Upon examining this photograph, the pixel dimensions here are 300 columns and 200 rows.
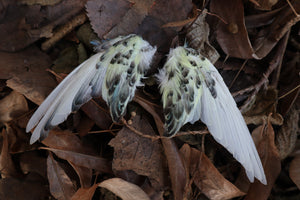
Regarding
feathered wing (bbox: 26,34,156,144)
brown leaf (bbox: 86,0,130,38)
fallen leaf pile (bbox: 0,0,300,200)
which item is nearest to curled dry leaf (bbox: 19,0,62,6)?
fallen leaf pile (bbox: 0,0,300,200)

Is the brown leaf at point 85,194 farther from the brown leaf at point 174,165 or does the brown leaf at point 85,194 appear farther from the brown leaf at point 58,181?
the brown leaf at point 174,165

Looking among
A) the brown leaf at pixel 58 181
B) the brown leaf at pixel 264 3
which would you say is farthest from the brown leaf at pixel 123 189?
the brown leaf at pixel 264 3

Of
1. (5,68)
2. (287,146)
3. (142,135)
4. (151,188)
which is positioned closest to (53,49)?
(5,68)

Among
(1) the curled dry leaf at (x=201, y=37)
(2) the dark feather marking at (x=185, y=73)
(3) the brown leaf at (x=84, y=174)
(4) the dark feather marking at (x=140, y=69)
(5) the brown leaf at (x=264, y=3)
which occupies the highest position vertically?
(5) the brown leaf at (x=264, y=3)

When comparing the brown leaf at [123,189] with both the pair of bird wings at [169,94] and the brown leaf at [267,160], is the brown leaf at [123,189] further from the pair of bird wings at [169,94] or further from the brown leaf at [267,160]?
the brown leaf at [267,160]

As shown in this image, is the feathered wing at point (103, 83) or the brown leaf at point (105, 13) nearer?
the feathered wing at point (103, 83)

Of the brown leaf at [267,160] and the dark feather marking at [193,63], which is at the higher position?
the dark feather marking at [193,63]

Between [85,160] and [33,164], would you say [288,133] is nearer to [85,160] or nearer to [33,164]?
[85,160]
